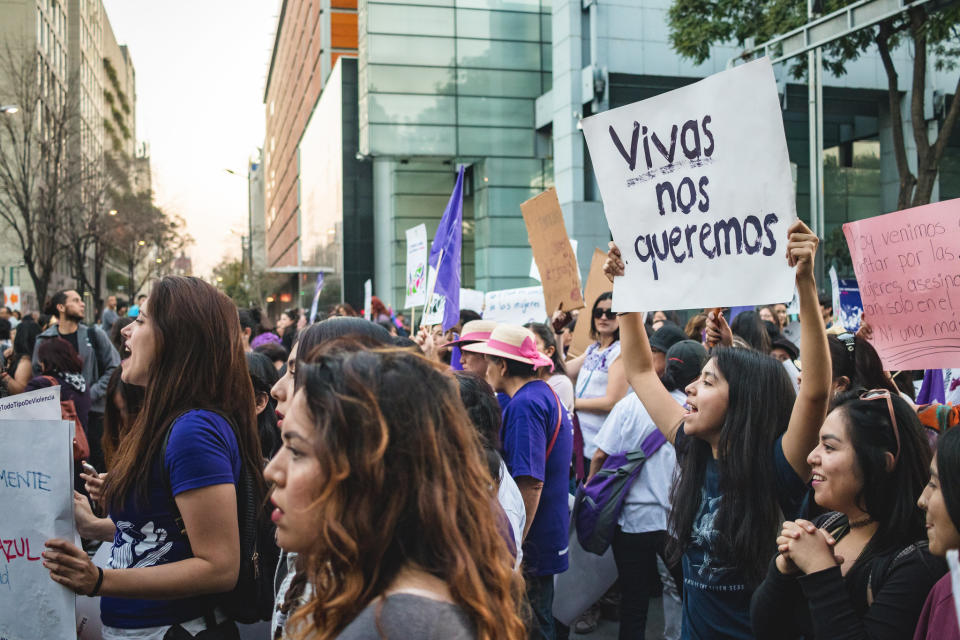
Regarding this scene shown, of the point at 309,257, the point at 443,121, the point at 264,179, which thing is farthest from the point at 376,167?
the point at 264,179

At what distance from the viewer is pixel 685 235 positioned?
3.21 m

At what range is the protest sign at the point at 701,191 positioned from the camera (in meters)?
2.91

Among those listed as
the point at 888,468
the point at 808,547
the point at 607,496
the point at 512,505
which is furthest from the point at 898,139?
the point at 808,547

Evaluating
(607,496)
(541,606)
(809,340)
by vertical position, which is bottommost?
(541,606)

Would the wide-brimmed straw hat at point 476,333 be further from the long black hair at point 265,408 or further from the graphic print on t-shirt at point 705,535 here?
the graphic print on t-shirt at point 705,535

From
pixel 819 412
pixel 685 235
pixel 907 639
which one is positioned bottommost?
pixel 907 639

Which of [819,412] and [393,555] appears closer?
[393,555]

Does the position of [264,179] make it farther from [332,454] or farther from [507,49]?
[332,454]

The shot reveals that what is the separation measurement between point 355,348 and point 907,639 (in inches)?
64.0

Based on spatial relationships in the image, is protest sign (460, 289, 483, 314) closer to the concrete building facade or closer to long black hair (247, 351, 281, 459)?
long black hair (247, 351, 281, 459)

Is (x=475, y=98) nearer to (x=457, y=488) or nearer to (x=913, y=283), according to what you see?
(x=913, y=283)

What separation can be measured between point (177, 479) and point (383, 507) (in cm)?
109

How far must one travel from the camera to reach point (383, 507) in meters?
1.47

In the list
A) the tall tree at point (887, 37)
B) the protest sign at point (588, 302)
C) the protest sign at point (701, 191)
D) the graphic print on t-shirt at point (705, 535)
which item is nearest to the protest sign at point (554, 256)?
the protest sign at point (588, 302)
